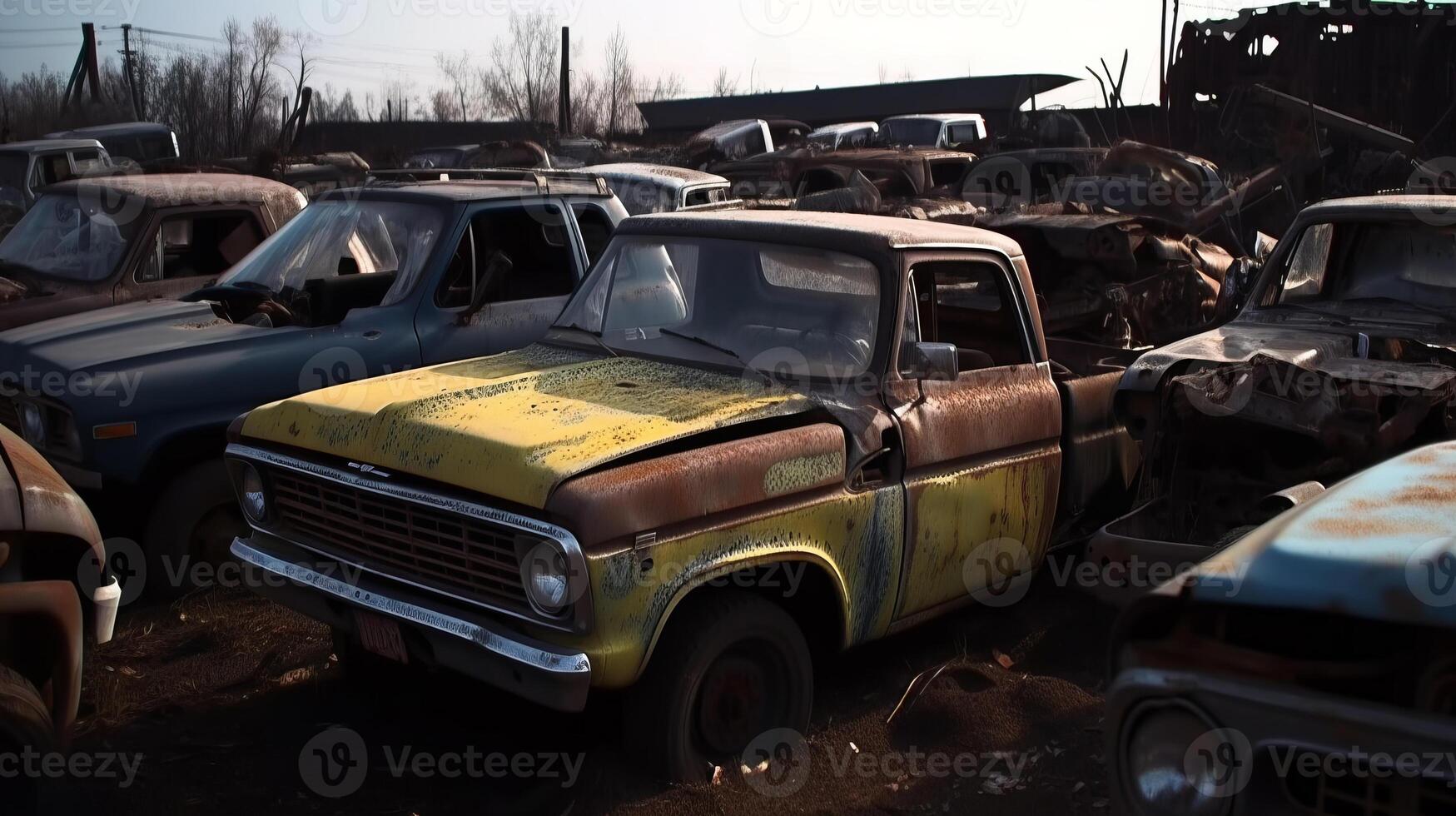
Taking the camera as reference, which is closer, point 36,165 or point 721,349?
point 721,349

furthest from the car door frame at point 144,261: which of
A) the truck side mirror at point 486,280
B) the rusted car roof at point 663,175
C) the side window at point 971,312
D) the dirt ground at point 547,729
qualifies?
the rusted car roof at point 663,175

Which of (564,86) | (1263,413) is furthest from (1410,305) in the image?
(564,86)

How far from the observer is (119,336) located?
5.70 metres

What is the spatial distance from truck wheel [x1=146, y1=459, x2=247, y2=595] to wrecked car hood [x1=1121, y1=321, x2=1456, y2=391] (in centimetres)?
388

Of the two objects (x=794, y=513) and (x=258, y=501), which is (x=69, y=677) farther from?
(x=794, y=513)

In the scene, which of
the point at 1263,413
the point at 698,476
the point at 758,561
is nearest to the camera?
the point at 698,476

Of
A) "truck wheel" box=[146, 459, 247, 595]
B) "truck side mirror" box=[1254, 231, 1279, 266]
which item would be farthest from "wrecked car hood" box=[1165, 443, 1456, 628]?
"truck side mirror" box=[1254, 231, 1279, 266]

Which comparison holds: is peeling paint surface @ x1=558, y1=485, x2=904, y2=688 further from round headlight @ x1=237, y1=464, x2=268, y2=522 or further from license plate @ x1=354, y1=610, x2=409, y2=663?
round headlight @ x1=237, y1=464, x2=268, y2=522

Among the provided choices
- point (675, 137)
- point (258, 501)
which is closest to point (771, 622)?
point (258, 501)

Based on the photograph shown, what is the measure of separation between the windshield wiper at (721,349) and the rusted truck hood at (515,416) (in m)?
0.08

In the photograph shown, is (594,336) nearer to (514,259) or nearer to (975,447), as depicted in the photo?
(975,447)

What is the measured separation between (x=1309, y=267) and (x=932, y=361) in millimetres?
3310

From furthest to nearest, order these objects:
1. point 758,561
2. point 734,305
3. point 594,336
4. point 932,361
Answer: point 594,336, point 734,305, point 932,361, point 758,561

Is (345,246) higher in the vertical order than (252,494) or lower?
higher
